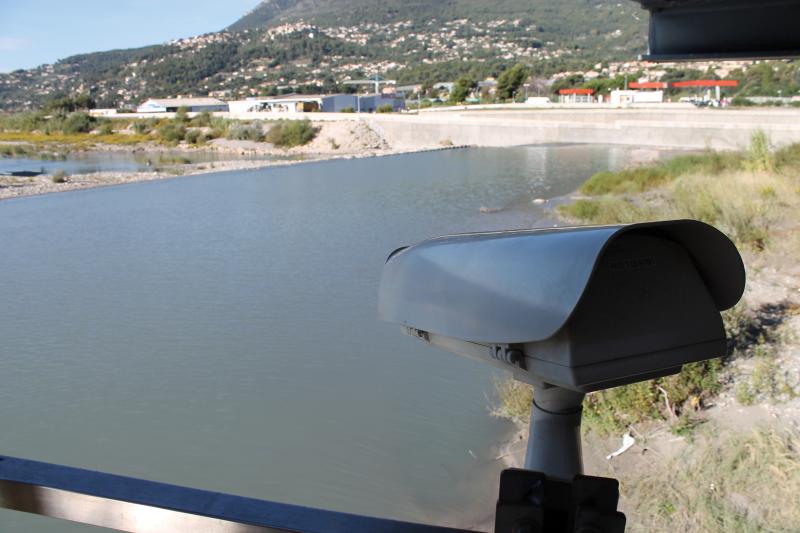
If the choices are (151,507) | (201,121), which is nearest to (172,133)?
(201,121)

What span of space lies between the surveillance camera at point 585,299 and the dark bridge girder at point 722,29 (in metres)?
2.48

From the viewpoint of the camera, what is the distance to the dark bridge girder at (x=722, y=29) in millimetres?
3125

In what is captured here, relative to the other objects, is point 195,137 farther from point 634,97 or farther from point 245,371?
point 245,371

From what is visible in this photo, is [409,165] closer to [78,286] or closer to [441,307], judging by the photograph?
[78,286]

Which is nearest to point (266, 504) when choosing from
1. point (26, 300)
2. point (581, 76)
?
point (26, 300)

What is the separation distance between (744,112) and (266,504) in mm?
33409

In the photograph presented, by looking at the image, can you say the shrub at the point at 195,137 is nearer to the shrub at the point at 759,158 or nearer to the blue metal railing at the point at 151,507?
the shrub at the point at 759,158

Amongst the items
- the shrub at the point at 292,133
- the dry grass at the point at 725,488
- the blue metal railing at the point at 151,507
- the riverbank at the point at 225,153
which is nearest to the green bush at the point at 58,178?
the riverbank at the point at 225,153

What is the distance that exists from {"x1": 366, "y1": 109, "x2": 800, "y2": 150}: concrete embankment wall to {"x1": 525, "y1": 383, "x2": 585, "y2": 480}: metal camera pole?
2924 centimetres

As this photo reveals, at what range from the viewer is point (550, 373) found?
2.80 ft

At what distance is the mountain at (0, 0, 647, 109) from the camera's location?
98312mm

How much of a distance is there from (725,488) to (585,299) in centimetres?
330

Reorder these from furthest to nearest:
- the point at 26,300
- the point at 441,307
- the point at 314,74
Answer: the point at 314,74 < the point at 26,300 < the point at 441,307

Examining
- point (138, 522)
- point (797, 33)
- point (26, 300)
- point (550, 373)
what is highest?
point (797, 33)
